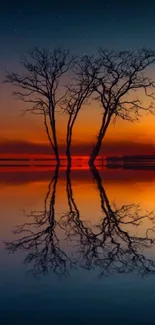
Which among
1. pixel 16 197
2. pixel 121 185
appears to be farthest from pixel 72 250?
pixel 121 185

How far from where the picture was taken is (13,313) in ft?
7.95

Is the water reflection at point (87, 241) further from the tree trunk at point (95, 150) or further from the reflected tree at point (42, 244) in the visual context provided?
the tree trunk at point (95, 150)

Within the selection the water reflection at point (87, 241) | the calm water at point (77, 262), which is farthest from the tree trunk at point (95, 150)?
the water reflection at point (87, 241)

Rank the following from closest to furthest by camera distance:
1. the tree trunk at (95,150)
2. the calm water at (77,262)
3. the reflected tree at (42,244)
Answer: the calm water at (77,262), the reflected tree at (42,244), the tree trunk at (95,150)

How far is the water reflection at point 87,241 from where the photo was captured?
3.38 meters

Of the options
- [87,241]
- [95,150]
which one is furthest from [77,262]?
[95,150]

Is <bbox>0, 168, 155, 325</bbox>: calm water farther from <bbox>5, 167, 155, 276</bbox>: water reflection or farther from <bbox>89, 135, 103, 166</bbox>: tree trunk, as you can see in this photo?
<bbox>89, 135, 103, 166</bbox>: tree trunk

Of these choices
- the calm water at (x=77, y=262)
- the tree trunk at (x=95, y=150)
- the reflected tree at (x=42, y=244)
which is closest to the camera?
the calm water at (x=77, y=262)

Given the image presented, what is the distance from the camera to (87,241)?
431 centimetres

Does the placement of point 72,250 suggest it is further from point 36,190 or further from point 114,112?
point 114,112

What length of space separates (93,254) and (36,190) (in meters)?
4.86

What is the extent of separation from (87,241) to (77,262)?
85cm

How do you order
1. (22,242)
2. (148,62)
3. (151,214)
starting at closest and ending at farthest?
(22,242), (151,214), (148,62)

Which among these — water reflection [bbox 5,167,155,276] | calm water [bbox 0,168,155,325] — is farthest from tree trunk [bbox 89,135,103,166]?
water reflection [bbox 5,167,155,276]
